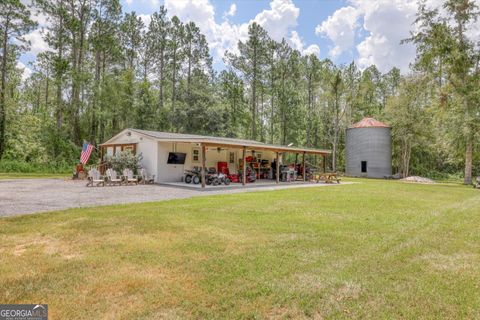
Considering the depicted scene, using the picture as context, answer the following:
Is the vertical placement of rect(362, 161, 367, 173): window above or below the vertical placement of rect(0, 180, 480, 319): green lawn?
above

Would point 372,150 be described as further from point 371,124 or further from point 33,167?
point 33,167

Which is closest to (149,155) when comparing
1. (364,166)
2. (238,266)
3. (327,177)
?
(327,177)

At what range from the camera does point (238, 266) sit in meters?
3.42

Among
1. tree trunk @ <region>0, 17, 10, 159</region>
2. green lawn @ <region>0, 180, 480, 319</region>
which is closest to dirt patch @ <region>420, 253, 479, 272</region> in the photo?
green lawn @ <region>0, 180, 480, 319</region>

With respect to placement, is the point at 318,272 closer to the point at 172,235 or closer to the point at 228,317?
the point at 228,317

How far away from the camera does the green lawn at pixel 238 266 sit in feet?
8.38

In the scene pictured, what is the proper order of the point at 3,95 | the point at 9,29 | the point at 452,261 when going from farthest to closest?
1. the point at 9,29
2. the point at 3,95
3. the point at 452,261

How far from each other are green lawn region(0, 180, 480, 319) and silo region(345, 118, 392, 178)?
22.1 meters

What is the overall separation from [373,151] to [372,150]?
13 centimetres

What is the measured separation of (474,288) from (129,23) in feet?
99.7

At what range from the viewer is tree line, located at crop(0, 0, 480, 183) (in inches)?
758

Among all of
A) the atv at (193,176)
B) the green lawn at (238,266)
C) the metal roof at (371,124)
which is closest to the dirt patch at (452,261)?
the green lawn at (238,266)

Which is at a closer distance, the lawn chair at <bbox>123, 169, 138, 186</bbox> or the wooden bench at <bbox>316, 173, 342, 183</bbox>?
the lawn chair at <bbox>123, 169, 138, 186</bbox>

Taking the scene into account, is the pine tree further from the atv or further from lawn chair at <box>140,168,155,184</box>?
the atv
